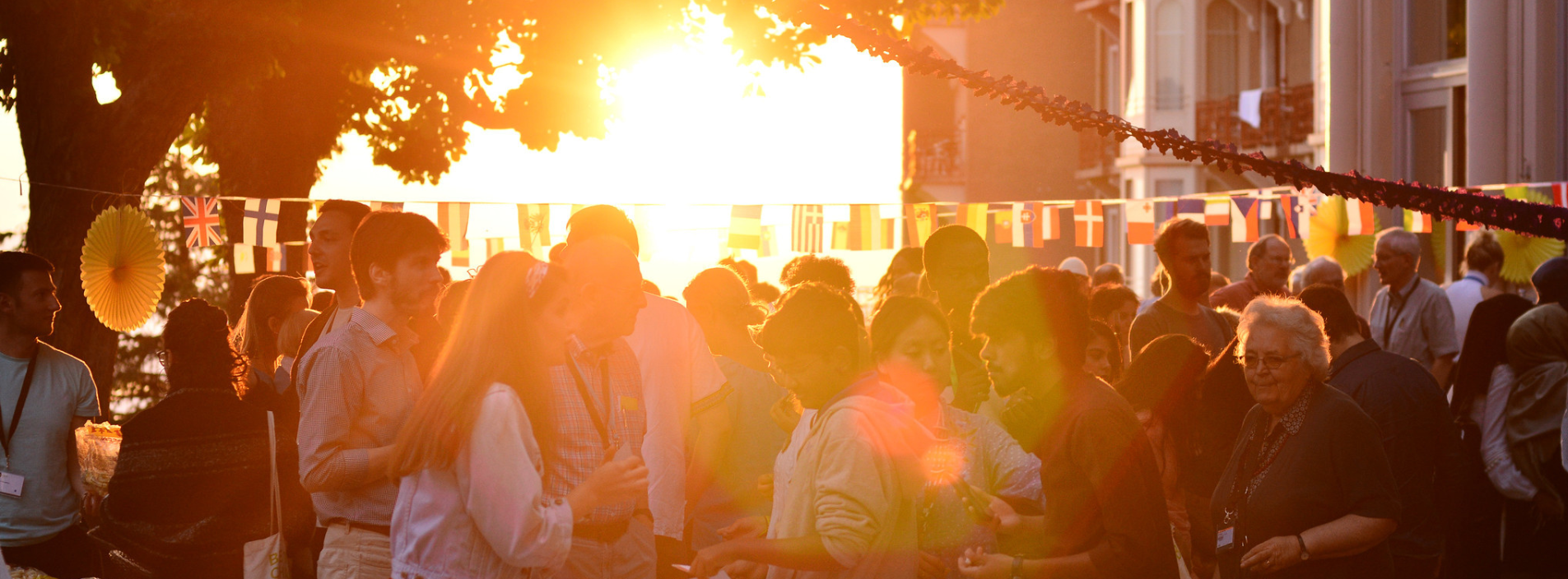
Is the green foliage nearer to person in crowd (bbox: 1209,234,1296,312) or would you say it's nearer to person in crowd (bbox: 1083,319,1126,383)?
person in crowd (bbox: 1209,234,1296,312)

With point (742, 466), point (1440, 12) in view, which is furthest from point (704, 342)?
point (1440, 12)

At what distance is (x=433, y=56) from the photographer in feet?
44.9

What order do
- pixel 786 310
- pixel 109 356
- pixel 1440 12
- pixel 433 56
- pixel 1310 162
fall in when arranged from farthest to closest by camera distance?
pixel 1310 162 → pixel 1440 12 → pixel 433 56 → pixel 109 356 → pixel 786 310

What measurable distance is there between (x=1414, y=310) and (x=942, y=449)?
678 centimetres

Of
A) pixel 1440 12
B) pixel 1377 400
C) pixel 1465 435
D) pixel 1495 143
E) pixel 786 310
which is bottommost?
pixel 1465 435

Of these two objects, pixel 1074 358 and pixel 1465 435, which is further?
pixel 1465 435

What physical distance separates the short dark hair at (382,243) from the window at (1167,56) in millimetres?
25047

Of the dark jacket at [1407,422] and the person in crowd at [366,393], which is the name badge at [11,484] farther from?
the dark jacket at [1407,422]

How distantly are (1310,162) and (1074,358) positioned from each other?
A: 2164 centimetres

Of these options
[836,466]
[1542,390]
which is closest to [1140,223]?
[1542,390]

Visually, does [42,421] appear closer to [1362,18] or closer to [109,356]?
[109,356]

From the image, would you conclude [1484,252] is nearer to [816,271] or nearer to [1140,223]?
[1140,223]

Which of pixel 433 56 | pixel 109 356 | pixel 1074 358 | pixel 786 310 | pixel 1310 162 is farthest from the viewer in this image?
pixel 1310 162

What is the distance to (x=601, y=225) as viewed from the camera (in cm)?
431
